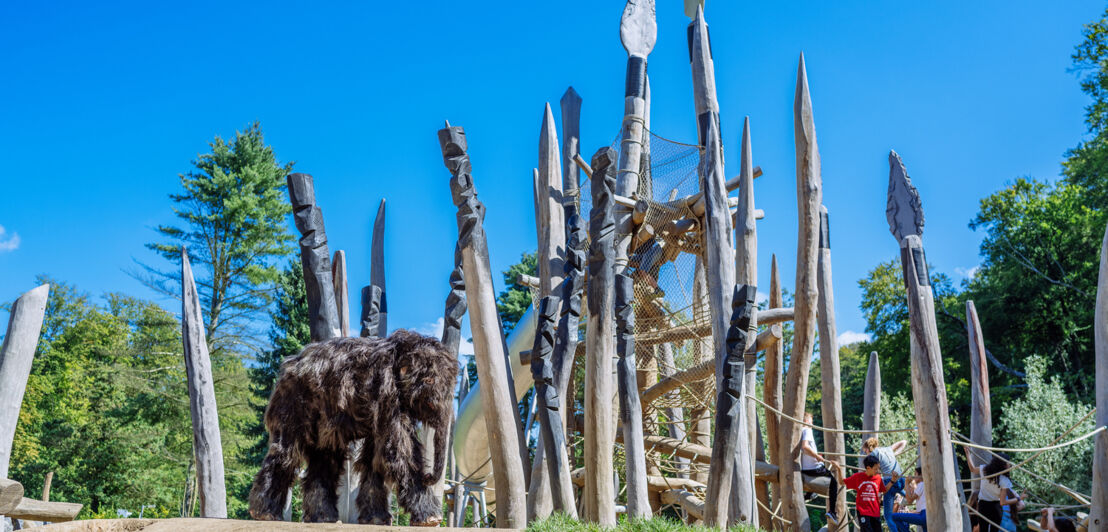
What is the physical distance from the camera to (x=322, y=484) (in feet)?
21.0

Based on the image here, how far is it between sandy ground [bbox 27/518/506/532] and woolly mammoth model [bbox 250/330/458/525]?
0.48m

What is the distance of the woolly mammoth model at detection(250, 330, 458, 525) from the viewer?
6156mm

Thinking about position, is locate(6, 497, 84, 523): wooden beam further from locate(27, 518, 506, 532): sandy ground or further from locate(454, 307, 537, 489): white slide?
locate(454, 307, 537, 489): white slide

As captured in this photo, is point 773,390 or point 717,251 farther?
point 773,390

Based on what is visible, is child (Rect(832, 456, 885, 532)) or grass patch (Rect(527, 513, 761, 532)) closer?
grass patch (Rect(527, 513, 761, 532))

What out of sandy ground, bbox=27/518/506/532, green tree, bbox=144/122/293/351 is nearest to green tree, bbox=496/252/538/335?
green tree, bbox=144/122/293/351

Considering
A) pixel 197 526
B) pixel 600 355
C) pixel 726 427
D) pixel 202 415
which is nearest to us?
pixel 197 526

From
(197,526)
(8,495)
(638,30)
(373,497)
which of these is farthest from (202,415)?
(638,30)

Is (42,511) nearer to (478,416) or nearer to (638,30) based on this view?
(478,416)

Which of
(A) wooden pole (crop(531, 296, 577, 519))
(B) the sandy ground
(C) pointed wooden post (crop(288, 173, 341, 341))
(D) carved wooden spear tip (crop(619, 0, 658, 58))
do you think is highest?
(D) carved wooden spear tip (crop(619, 0, 658, 58))

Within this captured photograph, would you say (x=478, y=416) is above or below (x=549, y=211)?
below

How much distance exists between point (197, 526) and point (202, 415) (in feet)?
5.48

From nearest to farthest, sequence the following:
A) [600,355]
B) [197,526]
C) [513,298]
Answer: [197,526] < [600,355] < [513,298]

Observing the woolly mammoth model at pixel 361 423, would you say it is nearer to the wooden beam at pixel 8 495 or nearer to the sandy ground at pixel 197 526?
the sandy ground at pixel 197 526
